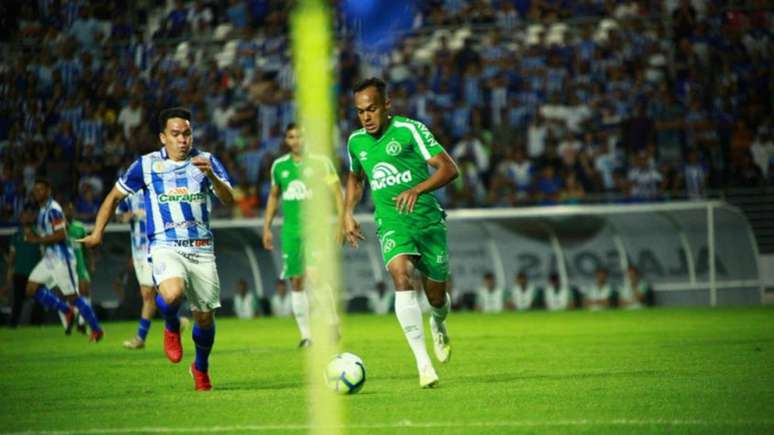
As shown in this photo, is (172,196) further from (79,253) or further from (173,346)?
(79,253)

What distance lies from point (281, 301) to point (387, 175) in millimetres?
15490

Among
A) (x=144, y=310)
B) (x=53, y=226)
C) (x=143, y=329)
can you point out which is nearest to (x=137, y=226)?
(x=144, y=310)

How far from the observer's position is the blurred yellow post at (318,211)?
10159 mm

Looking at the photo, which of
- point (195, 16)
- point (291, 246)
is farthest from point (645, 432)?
point (195, 16)

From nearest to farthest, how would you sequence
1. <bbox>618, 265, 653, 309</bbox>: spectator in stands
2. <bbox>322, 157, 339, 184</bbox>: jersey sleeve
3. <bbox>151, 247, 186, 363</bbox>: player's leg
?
<bbox>151, 247, 186, 363</bbox>: player's leg, <bbox>322, 157, 339, 184</bbox>: jersey sleeve, <bbox>618, 265, 653, 309</bbox>: spectator in stands

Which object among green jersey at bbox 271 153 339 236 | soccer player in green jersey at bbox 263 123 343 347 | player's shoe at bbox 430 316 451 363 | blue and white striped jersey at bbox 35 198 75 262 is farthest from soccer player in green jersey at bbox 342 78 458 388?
blue and white striped jersey at bbox 35 198 75 262

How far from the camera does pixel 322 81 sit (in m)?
29.3

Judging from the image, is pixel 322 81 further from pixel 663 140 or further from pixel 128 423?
pixel 128 423

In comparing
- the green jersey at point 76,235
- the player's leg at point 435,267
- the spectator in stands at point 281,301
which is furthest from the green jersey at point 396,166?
the spectator in stands at point 281,301

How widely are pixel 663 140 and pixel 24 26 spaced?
13.4 m

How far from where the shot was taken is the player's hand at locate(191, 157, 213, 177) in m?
10.2

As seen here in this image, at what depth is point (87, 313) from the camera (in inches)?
754

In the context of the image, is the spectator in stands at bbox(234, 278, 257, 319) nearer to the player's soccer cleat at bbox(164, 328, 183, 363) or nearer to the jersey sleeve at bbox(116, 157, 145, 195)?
the player's soccer cleat at bbox(164, 328, 183, 363)

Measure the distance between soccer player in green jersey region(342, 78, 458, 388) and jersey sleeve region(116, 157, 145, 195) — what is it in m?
1.72
